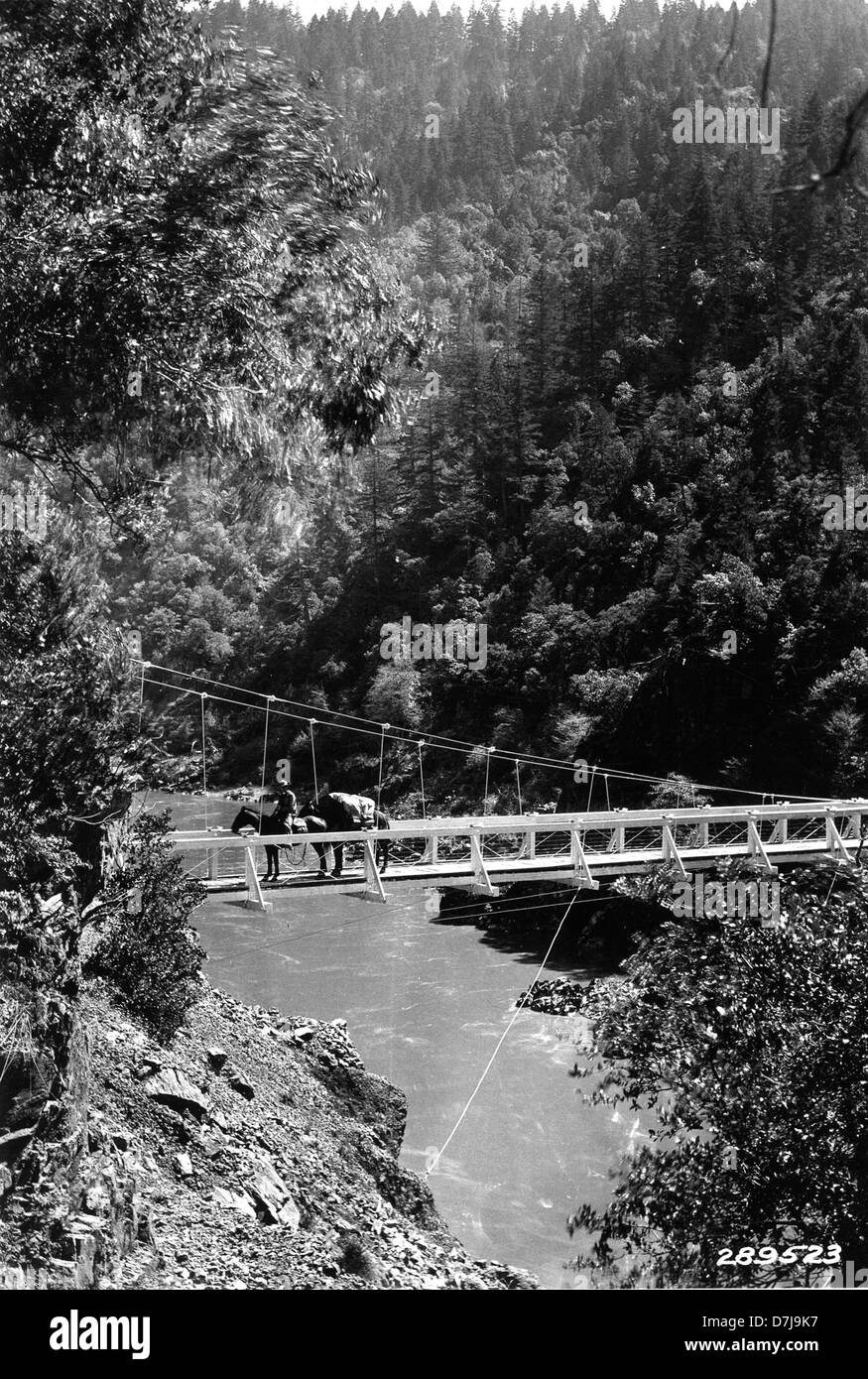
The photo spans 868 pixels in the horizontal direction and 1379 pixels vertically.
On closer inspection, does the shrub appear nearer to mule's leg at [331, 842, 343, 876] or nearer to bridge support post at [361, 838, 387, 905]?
mule's leg at [331, 842, 343, 876]

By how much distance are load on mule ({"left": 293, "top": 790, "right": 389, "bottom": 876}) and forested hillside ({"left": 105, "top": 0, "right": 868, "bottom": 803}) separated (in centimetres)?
865

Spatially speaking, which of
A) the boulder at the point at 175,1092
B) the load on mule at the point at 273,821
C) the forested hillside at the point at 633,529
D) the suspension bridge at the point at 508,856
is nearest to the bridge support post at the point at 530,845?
the suspension bridge at the point at 508,856

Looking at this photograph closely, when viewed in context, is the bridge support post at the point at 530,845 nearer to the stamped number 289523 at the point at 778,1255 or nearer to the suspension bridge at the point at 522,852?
the suspension bridge at the point at 522,852

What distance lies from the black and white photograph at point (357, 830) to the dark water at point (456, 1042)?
2.3 inches

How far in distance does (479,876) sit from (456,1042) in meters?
5.14

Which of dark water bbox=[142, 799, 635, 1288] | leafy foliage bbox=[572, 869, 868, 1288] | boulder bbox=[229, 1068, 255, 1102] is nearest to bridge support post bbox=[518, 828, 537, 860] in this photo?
dark water bbox=[142, 799, 635, 1288]

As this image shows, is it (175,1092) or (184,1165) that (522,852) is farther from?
(184,1165)

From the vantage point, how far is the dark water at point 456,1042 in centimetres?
847

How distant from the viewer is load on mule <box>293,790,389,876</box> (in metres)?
6.95

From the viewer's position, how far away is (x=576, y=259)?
3684 cm

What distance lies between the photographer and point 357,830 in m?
6.65

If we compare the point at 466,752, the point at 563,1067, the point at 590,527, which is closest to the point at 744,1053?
the point at 563,1067

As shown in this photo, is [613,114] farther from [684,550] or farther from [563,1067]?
[563,1067]

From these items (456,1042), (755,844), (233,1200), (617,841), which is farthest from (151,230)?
(456,1042)
